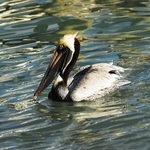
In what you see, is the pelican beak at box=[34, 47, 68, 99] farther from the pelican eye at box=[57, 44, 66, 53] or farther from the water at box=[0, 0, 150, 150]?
the water at box=[0, 0, 150, 150]

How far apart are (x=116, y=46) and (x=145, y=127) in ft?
12.8

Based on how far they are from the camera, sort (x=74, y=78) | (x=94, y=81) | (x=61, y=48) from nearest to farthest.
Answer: (x=61, y=48) < (x=94, y=81) < (x=74, y=78)

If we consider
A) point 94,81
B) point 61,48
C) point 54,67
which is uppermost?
point 61,48

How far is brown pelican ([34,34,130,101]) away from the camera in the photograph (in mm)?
9266

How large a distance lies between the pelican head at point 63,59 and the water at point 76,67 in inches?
12.1

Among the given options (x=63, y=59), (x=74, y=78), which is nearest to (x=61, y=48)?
(x=63, y=59)

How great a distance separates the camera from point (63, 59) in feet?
31.0

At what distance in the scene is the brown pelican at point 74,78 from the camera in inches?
365

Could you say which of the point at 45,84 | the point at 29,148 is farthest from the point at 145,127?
the point at 45,84

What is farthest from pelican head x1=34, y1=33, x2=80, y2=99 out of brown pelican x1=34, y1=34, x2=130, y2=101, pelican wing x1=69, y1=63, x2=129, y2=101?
pelican wing x1=69, y1=63, x2=129, y2=101

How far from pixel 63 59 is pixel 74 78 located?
42 cm

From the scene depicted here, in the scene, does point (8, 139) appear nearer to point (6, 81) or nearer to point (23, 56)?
point (6, 81)

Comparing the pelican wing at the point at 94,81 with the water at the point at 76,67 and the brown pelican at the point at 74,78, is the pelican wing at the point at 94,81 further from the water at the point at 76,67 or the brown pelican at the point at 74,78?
the water at the point at 76,67

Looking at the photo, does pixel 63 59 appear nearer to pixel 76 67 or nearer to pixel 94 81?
pixel 94 81
